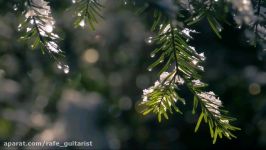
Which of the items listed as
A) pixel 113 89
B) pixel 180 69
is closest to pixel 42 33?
pixel 180 69

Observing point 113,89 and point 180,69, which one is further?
point 113,89

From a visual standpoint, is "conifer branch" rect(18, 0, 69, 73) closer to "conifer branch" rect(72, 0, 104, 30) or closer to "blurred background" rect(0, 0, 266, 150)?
"conifer branch" rect(72, 0, 104, 30)

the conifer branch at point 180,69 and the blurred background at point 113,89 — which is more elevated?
the blurred background at point 113,89

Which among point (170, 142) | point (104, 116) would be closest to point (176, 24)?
point (104, 116)

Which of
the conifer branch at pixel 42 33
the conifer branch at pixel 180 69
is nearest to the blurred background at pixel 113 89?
the conifer branch at pixel 42 33

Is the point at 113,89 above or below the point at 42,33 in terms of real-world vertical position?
above

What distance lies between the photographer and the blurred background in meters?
4.38

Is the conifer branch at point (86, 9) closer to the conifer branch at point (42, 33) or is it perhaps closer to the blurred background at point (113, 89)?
the conifer branch at point (42, 33)

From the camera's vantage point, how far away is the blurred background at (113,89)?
4383 mm

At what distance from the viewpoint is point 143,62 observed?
6027 mm

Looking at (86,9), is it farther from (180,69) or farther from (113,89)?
(113,89)

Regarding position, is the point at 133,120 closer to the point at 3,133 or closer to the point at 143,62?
the point at 143,62

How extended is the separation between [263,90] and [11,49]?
2617mm

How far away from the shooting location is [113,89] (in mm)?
6461
